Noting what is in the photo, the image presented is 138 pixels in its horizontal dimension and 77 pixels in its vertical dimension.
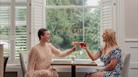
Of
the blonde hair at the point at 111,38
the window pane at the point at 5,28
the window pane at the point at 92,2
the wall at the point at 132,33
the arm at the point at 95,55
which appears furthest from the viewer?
the window pane at the point at 92,2

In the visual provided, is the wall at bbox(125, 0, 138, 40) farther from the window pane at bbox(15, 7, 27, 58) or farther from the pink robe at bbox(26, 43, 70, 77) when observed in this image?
the window pane at bbox(15, 7, 27, 58)

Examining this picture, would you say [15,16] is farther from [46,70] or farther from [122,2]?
[122,2]

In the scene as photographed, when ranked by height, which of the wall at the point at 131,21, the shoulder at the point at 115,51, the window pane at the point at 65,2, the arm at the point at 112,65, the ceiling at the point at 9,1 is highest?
the window pane at the point at 65,2

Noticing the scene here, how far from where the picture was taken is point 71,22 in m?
4.73

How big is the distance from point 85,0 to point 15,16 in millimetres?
1390

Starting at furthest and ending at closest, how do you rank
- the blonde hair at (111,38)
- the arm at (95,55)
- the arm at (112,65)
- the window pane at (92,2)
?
the window pane at (92,2) < the arm at (95,55) < the blonde hair at (111,38) < the arm at (112,65)

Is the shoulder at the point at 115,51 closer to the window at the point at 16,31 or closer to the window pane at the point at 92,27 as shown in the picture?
the window pane at the point at 92,27

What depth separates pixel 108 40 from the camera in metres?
3.46

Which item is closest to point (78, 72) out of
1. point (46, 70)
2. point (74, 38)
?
point (74, 38)

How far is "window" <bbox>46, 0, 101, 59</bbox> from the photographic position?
4730 millimetres

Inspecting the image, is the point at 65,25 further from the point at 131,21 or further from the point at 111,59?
the point at 111,59

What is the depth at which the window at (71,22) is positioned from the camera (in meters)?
4.73

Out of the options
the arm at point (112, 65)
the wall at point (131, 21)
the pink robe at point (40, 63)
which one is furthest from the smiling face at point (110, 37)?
the wall at point (131, 21)

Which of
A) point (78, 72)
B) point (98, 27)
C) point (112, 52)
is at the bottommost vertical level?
point (78, 72)
